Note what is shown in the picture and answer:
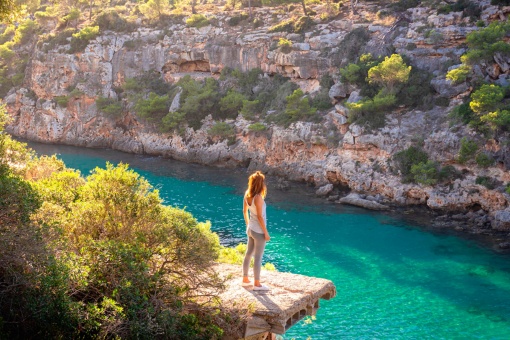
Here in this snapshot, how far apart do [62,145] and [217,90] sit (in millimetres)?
17047

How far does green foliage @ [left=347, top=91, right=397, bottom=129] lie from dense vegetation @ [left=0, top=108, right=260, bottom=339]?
25159mm

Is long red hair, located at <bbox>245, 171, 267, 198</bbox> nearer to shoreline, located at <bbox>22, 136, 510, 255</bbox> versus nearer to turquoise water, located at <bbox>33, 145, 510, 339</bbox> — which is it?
turquoise water, located at <bbox>33, 145, 510, 339</bbox>

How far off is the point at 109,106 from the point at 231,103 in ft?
41.3

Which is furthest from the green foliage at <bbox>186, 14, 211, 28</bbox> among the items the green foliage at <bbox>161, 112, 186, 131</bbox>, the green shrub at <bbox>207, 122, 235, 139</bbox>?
the green shrub at <bbox>207, 122, 235, 139</bbox>

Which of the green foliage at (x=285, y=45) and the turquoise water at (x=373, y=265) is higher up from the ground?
the green foliage at (x=285, y=45)

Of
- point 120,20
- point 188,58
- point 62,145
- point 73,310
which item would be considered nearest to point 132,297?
point 73,310

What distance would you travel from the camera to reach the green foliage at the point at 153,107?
46062mm

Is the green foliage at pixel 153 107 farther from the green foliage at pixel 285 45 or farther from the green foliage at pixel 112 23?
the green foliage at pixel 285 45

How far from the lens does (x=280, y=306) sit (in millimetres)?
9703

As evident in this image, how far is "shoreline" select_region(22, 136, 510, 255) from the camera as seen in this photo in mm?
27144

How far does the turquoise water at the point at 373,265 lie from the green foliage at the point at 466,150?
4807mm

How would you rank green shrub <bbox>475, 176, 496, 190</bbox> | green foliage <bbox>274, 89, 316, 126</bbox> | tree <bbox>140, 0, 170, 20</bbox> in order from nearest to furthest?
green shrub <bbox>475, 176, 496, 190</bbox> < green foliage <bbox>274, 89, 316, 126</bbox> < tree <bbox>140, 0, 170, 20</bbox>

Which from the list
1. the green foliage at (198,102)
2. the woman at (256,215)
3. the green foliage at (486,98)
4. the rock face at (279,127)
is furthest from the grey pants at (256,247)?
the green foliage at (198,102)

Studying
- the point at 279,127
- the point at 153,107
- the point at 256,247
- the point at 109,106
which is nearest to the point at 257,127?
the point at 279,127
